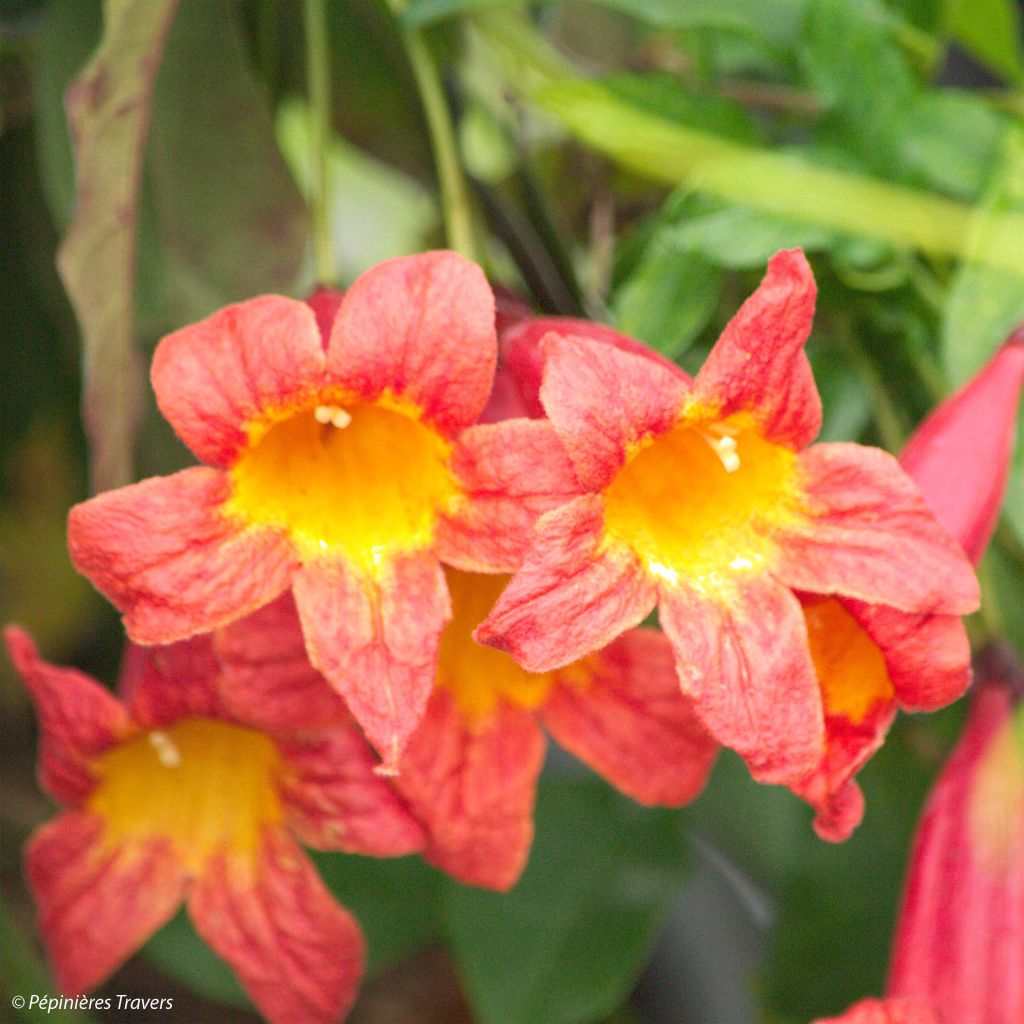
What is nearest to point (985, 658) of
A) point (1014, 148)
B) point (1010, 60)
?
point (1014, 148)

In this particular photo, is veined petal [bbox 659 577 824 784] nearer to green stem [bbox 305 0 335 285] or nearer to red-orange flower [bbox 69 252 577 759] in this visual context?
red-orange flower [bbox 69 252 577 759]

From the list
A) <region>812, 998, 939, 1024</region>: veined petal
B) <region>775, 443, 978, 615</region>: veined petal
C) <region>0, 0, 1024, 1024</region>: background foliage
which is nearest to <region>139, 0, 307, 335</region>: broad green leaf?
<region>0, 0, 1024, 1024</region>: background foliage

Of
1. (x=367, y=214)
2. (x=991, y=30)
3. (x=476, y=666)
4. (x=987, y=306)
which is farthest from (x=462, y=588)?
(x=367, y=214)

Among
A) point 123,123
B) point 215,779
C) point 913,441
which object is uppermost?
point 123,123

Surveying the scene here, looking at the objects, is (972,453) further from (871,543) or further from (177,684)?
(177,684)

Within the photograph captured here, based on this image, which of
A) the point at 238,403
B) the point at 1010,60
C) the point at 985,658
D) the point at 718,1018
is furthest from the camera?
the point at 718,1018

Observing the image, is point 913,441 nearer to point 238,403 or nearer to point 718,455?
point 718,455

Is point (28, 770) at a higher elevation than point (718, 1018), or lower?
higher

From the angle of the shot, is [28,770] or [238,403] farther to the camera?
[28,770]
